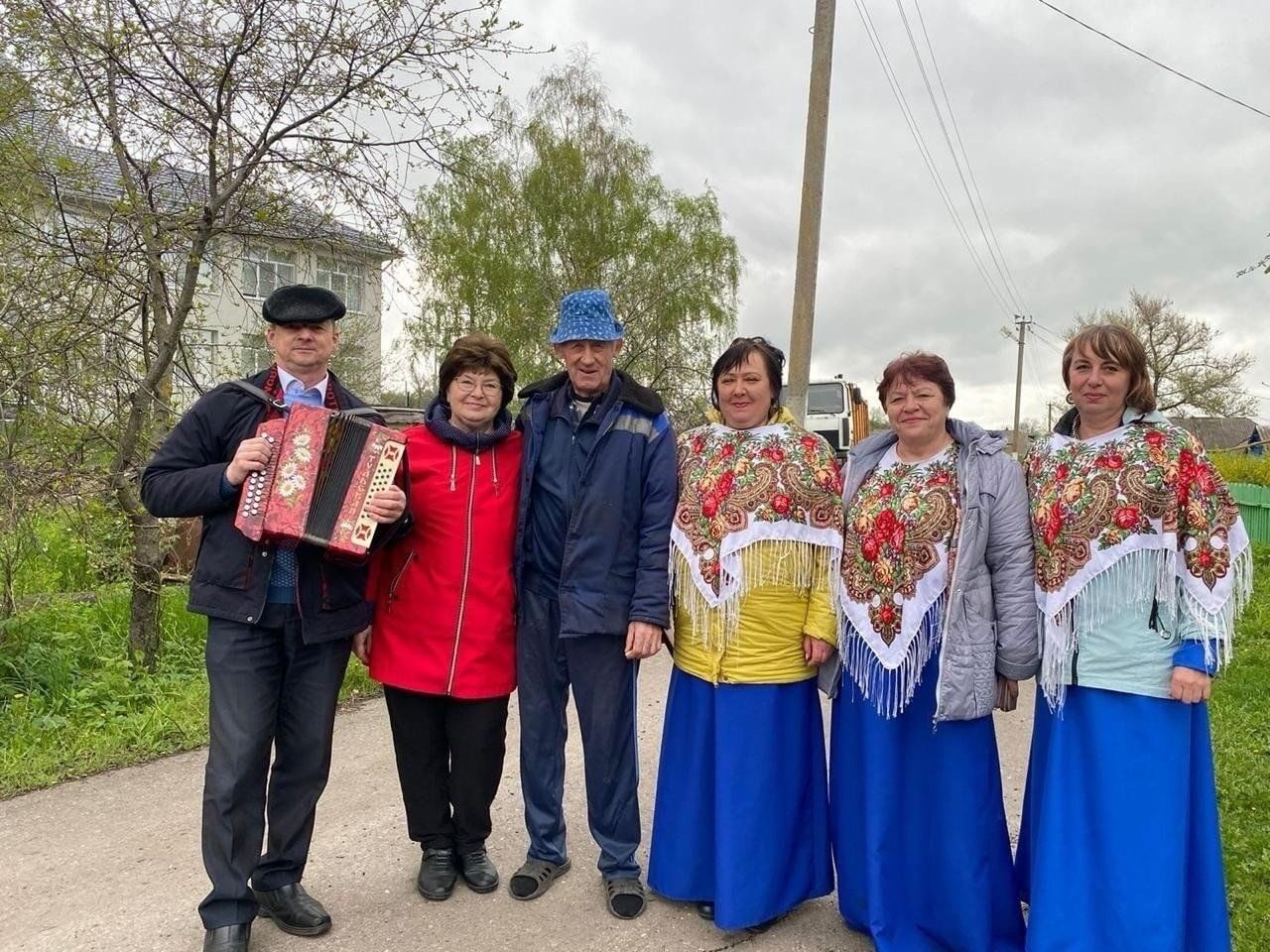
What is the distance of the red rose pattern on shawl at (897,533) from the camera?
2.74 m

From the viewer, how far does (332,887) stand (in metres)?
3.24

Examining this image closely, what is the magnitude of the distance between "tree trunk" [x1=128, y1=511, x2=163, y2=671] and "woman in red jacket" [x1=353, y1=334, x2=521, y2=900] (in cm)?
298

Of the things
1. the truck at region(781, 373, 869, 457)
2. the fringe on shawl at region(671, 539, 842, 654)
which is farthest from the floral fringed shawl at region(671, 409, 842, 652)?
the truck at region(781, 373, 869, 457)

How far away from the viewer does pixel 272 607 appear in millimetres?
2820

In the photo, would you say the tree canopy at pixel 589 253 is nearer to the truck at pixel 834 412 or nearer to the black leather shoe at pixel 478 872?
the truck at pixel 834 412

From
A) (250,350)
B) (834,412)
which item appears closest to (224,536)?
(250,350)

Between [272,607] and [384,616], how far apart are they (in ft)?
1.45

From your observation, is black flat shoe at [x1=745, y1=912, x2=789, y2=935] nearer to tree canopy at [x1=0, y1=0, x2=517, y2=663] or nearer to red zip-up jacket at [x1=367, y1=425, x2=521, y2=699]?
red zip-up jacket at [x1=367, y1=425, x2=521, y2=699]

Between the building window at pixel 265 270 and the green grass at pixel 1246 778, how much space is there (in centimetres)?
593

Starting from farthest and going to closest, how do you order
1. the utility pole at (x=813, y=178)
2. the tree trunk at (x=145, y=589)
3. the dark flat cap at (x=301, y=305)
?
the utility pole at (x=813, y=178), the tree trunk at (x=145, y=589), the dark flat cap at (x=301, y=305)

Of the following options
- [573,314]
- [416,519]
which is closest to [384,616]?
[416,519]

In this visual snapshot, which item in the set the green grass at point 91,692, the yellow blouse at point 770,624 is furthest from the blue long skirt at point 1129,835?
the green grass at point 91,692

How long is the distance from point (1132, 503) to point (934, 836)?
121cm

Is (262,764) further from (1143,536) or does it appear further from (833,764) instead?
(1143,536)
